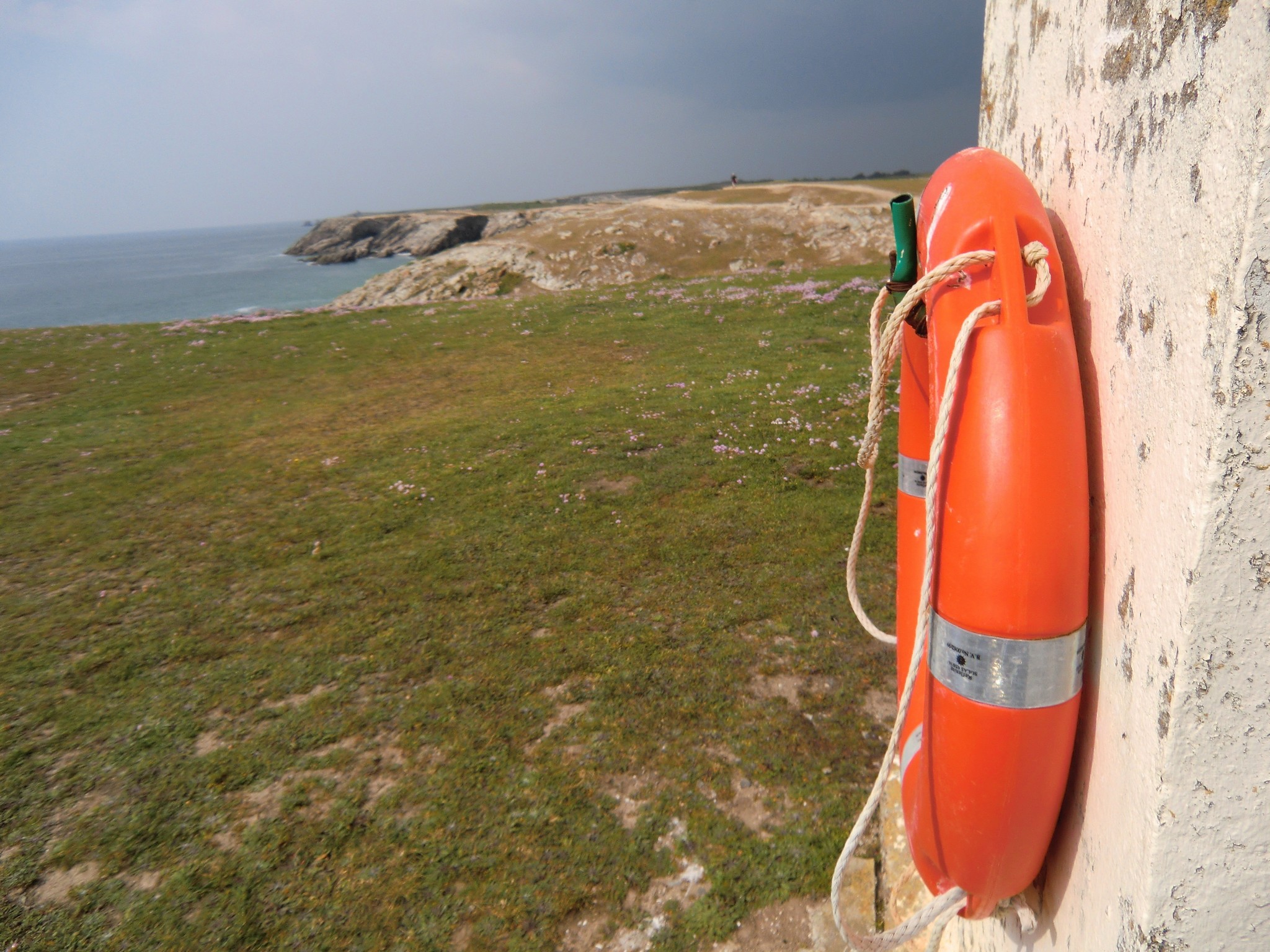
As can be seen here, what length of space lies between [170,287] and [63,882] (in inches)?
3777

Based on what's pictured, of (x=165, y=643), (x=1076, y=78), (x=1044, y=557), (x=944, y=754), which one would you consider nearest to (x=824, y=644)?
(x=944, y=754)

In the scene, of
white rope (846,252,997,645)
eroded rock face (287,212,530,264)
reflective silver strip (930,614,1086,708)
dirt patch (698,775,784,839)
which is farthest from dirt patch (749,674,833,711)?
eroded rock face (287,212,530,264)

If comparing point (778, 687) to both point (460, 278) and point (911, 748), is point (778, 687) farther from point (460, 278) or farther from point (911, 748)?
point (460, 278)

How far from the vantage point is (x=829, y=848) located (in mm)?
3082

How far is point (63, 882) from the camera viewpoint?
310 cm

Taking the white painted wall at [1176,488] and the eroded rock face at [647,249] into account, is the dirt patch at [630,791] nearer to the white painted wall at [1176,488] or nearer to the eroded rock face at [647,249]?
the white painted wall at [1176,488]

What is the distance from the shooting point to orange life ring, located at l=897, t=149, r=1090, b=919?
1463mm

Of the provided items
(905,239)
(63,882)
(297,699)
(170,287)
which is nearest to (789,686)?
(905,239)

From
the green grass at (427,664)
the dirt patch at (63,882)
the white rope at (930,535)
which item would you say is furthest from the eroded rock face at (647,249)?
the white rope at (930,535)

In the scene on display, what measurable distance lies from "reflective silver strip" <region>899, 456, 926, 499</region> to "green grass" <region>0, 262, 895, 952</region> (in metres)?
1.77

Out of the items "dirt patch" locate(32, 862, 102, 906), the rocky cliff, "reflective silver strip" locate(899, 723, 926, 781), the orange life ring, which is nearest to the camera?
the orange life ring

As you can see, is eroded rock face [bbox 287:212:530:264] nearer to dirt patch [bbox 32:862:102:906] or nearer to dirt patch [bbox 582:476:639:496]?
dirt patch [bbox 582:476:639:496]

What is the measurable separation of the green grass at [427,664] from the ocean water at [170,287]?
28.6m

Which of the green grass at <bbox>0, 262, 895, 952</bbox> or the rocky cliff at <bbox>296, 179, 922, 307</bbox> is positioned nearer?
the green grass at <bbox>0, 262, 895, 952</bbox>
